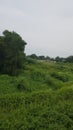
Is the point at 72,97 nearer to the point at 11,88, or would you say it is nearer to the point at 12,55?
the point at 11,88

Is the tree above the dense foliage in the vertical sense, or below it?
above

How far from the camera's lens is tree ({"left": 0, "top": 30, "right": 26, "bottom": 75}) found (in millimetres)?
28328

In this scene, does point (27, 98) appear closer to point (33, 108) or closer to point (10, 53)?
point (33, 108)

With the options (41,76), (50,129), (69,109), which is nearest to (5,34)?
(41,76)

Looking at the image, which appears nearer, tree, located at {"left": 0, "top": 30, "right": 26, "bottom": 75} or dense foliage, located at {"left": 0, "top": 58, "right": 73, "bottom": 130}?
dense foliage, located at {"left": 0, "top": 58, "right": 73, "bottom": 130}

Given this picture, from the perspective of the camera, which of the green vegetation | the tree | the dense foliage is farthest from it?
the tree

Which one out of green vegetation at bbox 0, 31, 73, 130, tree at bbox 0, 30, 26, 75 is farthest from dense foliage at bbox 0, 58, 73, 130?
tree at bbox 0, 30, 26, 75

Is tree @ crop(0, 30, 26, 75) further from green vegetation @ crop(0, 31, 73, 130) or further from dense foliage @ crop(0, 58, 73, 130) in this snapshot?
dense foliage @ crop(0, 58, 73, 130)

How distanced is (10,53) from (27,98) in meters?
8.74

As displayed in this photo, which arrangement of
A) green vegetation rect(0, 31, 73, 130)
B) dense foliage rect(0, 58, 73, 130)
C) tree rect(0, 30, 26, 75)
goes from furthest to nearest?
tree rect(0, 30, 26, 75) < green vegetation rect(0, 31, 73, 130) < dense foliage rect(0, 58, 73, 130)

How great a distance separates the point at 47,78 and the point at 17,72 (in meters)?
2.53

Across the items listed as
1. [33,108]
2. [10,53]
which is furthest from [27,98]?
[10,53]

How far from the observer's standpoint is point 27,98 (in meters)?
20.3

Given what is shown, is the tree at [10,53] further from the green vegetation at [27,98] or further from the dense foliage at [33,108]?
the dense foliage at [33,108]
